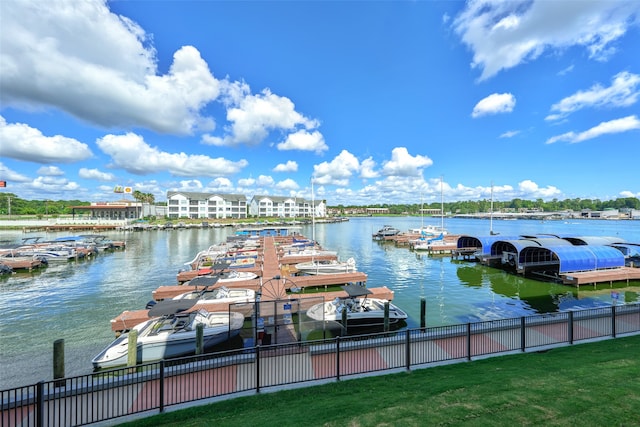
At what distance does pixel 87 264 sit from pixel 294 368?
4212 centimetres

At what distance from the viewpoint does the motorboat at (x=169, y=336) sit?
12.6m

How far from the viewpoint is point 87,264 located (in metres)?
39.0

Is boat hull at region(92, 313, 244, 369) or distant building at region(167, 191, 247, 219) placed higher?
distant building at region(167, 191, 247, 219)

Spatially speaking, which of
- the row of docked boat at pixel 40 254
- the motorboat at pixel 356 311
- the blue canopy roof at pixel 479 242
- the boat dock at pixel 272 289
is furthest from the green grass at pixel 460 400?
the row of docked boat at pixel 40 254

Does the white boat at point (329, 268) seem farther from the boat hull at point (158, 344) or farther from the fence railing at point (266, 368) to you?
the fence railing at point (266, 368)

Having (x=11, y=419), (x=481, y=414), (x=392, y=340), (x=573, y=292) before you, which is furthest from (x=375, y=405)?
(x=573, y=292)

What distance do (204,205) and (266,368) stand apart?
432 feet

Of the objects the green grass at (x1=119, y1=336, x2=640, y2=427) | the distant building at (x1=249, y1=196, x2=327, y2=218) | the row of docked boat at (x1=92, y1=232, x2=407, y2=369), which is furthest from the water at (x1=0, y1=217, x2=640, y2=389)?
the distant building at (x1=249, y1=196, x2=327, y2=218)

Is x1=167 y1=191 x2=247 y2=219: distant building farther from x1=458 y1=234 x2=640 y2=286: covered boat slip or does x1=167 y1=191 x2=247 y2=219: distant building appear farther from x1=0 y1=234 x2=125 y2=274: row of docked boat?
x1=458 y1=234 x2=640 y2=286: covered boat slip

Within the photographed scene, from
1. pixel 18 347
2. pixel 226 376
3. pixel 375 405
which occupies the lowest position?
pixel 18 347

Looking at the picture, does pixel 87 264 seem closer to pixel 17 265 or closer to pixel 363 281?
pixel 17 265

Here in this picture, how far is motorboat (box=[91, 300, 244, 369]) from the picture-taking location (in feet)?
41.4

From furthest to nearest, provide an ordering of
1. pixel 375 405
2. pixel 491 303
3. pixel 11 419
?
pixel 491 303 < pixel 11 419 < pixel 375 405

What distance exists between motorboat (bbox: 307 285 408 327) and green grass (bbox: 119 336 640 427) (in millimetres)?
7321
